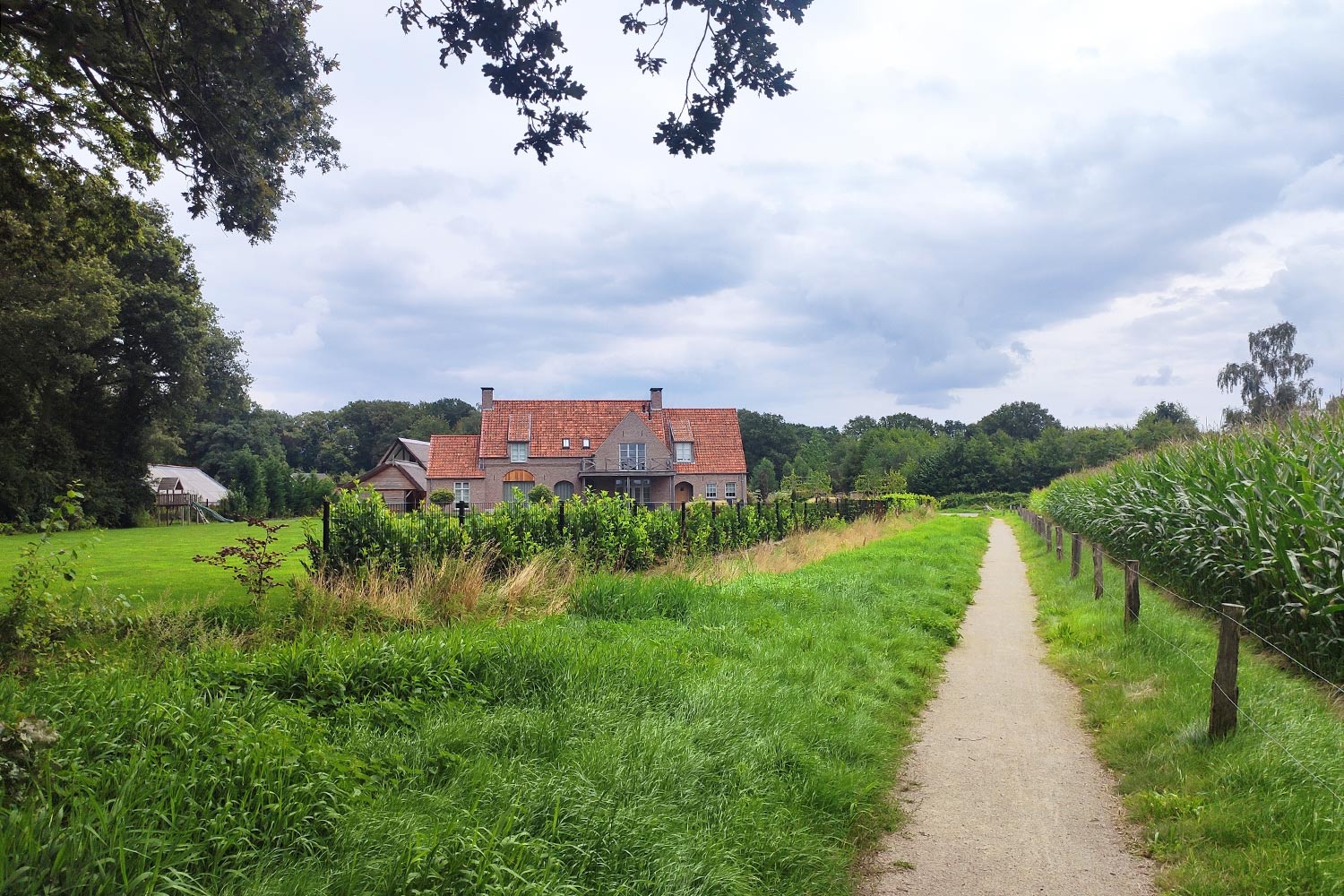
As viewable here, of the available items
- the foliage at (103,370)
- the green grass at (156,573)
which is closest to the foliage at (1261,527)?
the green grass at (156,573)

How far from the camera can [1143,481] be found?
595 inches

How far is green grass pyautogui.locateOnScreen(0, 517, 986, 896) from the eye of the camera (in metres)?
3.01

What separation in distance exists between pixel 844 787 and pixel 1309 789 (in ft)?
8.91

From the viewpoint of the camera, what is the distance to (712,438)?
183ft

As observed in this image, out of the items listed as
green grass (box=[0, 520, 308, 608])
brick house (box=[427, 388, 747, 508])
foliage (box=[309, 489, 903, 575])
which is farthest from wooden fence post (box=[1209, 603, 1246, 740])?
brick house (box=[427, 388, 747, 508])

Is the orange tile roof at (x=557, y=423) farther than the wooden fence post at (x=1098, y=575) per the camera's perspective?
Yes

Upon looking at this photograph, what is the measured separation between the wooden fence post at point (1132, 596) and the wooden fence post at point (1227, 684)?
3.72m

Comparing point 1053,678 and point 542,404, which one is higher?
point 542,404

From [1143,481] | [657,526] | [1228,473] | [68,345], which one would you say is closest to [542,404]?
[68,345]

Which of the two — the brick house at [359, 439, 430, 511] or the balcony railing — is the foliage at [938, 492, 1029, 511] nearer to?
the balcony railing

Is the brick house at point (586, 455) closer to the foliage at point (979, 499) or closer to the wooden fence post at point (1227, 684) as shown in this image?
the foliage at point (979, 499)

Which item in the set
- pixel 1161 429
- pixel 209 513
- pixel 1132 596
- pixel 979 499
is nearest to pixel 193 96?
pixel 1132 596

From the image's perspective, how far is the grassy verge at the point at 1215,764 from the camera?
156 inches

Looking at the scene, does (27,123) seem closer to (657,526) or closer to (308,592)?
(308,592)
